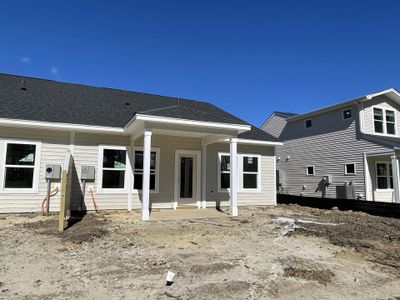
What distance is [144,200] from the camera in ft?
28.4

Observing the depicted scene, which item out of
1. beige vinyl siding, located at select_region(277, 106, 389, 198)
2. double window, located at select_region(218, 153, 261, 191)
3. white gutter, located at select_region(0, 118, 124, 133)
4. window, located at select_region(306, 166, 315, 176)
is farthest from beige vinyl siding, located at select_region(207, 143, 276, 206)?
window, located at select_region(306, 166, 315, 176)

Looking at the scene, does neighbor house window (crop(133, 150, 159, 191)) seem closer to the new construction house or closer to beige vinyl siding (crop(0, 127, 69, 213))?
the new construction house

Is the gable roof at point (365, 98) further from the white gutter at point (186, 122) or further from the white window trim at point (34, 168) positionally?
the white window trim at point (34, 168)

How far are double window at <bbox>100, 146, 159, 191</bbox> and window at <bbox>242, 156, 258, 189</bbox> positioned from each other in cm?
413

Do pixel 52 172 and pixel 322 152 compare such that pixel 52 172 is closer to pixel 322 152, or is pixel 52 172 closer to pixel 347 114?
pixel 322 152

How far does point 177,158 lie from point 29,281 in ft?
26.6

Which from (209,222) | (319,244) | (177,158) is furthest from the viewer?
(177,158)

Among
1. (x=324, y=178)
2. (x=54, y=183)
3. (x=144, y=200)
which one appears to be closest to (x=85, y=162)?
(x=54, y=183)

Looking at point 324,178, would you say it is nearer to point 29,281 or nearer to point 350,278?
point 350,278

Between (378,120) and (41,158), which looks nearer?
(41,158)

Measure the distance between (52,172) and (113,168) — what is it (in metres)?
2.02

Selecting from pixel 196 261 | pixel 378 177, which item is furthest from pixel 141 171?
pixel 378 177

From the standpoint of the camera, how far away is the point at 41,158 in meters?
10.0

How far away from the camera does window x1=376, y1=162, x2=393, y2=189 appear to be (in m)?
16.0
